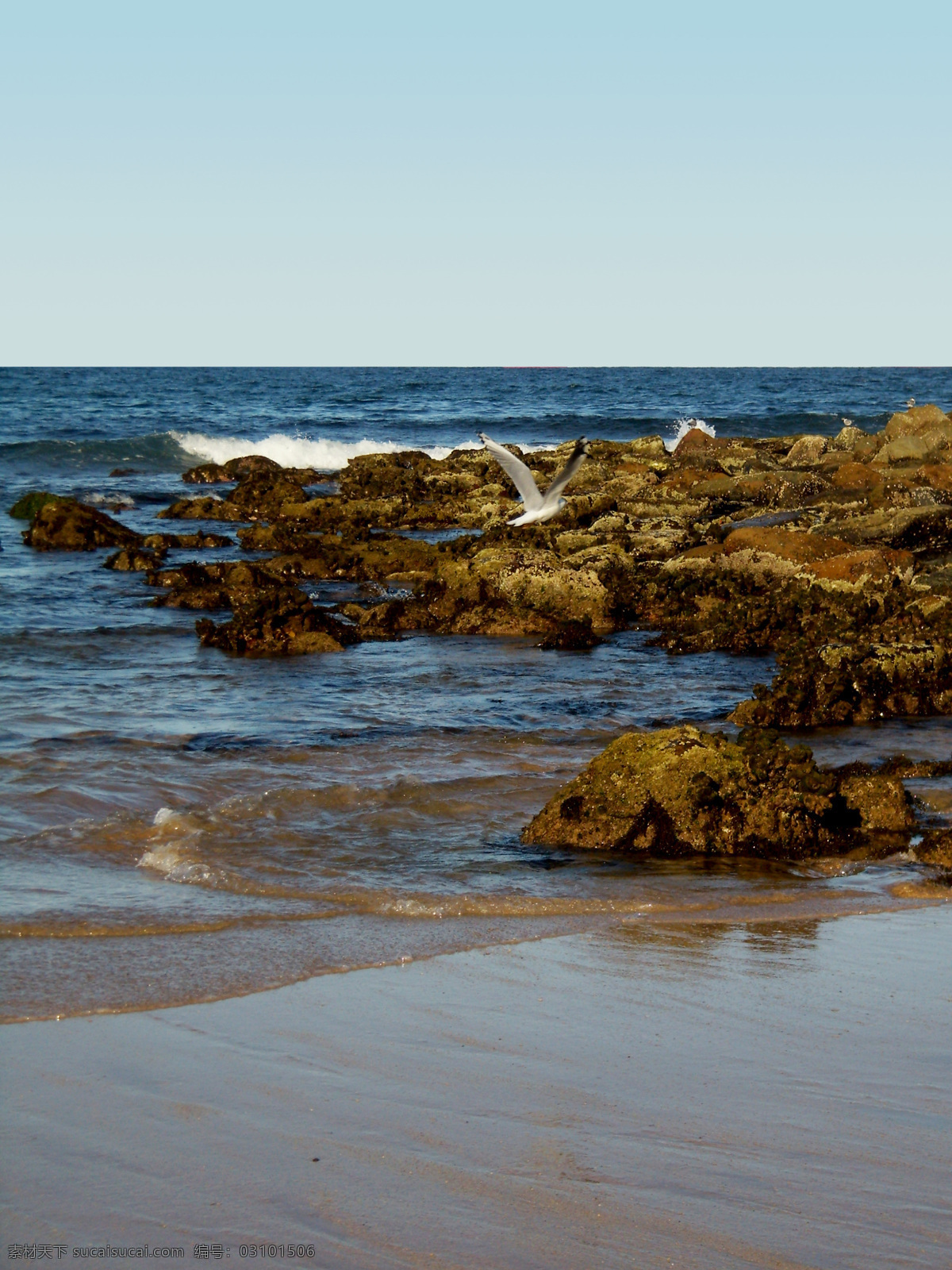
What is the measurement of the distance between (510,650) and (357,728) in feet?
11.9

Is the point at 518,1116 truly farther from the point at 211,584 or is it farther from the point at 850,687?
the point at 211,584

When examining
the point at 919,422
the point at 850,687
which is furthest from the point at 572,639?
the point at 919,422

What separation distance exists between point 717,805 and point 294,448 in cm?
3360

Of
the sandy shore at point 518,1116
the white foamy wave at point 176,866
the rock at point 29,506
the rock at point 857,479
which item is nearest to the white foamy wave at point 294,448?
the rock at point 29,506

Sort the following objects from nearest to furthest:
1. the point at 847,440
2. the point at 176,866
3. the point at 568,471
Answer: the point at 176,866 < the point at 568,471 < the point at 847,440

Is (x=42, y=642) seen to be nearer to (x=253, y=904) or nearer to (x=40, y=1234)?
(x=253, y=904)

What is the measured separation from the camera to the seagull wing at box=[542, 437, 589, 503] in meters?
11.8

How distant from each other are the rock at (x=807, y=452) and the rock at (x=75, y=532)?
1251 cm

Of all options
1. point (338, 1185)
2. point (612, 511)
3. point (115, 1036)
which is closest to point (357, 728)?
point (115, 1036)

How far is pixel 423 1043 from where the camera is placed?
14.4 ft

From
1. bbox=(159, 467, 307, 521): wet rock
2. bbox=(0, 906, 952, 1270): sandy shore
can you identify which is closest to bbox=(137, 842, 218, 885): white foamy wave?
bbox=(0, 906, 952, 1270): sandy shore

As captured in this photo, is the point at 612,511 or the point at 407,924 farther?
the point at 612,511

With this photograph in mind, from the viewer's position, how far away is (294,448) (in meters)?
39.3

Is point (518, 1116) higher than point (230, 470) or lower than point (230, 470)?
lower
